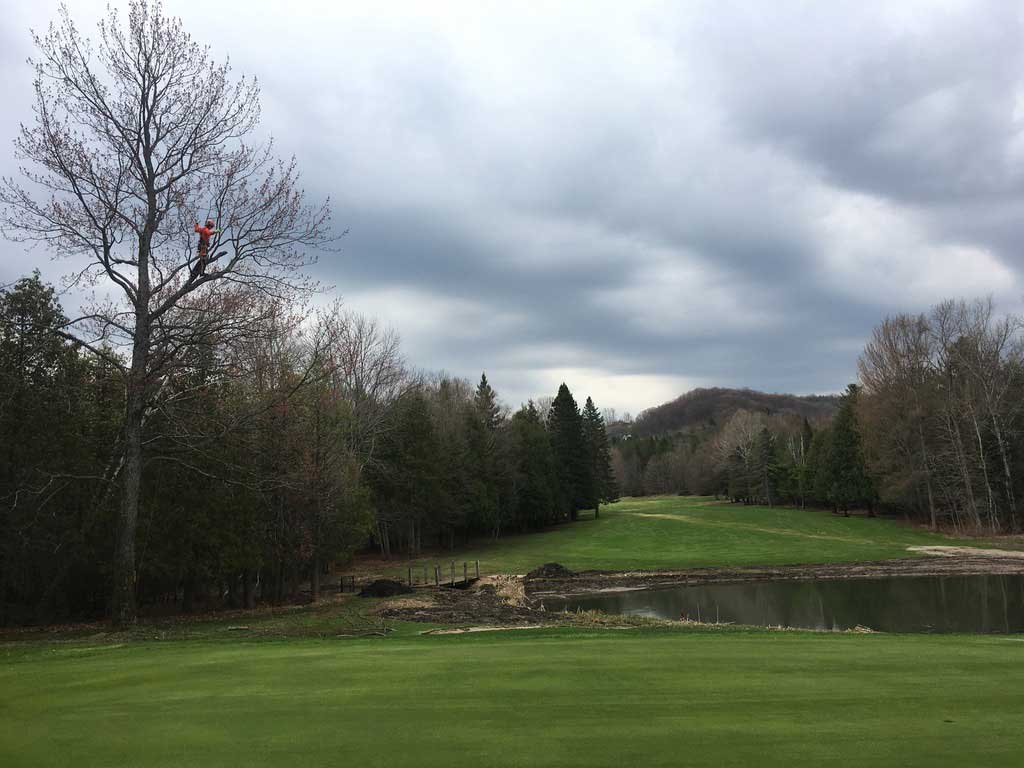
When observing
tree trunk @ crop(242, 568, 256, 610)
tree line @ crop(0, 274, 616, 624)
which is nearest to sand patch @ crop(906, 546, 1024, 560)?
tree line @ crop(0, 274, 616, 624)

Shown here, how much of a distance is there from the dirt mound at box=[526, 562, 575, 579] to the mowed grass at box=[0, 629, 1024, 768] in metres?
29.4

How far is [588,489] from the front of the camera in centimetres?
7200

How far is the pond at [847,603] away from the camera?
23734mm

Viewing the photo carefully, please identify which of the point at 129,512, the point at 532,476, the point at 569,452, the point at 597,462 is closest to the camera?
the point at 129,512

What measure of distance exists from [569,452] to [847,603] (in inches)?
1735

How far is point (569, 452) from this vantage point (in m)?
71.6

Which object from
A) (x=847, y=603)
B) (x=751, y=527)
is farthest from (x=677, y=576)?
(x=751, y=527)

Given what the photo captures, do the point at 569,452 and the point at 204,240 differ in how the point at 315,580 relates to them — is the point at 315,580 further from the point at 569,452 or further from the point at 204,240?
the point at 569,452

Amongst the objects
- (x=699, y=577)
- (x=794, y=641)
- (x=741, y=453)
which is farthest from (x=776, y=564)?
(x=741, y=453)

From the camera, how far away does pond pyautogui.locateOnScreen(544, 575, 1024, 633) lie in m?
23.7

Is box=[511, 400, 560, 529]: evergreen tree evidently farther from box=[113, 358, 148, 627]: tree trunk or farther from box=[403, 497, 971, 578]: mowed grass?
box=[113, 358, 148, 627]: tree trunk

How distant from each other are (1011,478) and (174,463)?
60567mm

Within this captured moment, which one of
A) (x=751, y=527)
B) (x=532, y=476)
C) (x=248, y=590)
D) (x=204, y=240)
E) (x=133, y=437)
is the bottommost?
(x=751, y=527)

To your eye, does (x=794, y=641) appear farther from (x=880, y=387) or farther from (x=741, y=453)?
(x=741, y=453)
